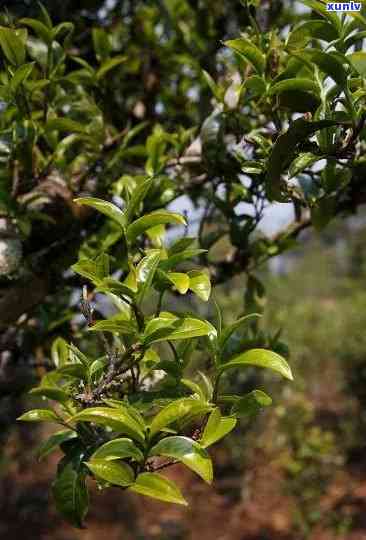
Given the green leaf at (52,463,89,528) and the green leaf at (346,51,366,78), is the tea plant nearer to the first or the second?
the green leaf at (52,463,89,528)

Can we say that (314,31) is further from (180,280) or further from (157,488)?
(157,488)

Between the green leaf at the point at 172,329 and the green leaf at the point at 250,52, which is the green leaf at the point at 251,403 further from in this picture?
the green leaf at the point at 250,52

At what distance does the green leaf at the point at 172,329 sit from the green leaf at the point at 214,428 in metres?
0.10

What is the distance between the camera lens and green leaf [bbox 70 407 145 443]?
649 mm

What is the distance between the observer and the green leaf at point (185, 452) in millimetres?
647

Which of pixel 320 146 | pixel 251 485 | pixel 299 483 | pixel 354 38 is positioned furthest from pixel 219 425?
pixel 251 485

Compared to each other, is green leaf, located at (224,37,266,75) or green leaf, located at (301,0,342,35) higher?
green leaf, located at (301,0,342,35)

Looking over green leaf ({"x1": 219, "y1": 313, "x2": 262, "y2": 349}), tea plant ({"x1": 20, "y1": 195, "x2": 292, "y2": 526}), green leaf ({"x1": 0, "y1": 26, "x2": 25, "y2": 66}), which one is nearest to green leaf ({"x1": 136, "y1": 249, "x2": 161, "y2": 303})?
tea plant ({"x1": 20, "y1": 195, "x2": 292, "y2": 526})

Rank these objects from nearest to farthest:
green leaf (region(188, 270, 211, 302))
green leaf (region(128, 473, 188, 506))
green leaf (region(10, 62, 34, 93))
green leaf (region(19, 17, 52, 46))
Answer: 1. green leaf (region(128, 473, 188, 506))
2. green leaf (region(188, 270, 211, 302))
3. green leaf (region(10, 62, 34, 93))
4. green leaf (region(19, 17, 52, 46))

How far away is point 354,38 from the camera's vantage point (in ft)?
2.44

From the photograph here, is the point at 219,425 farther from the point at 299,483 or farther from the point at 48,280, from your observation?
the point at 299,483

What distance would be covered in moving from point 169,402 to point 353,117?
0.44 metres

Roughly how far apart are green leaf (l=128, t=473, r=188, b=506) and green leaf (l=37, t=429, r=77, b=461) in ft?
0.64

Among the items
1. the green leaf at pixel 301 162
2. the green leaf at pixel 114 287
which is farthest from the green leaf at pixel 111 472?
the green leaf at pixel 301 162
